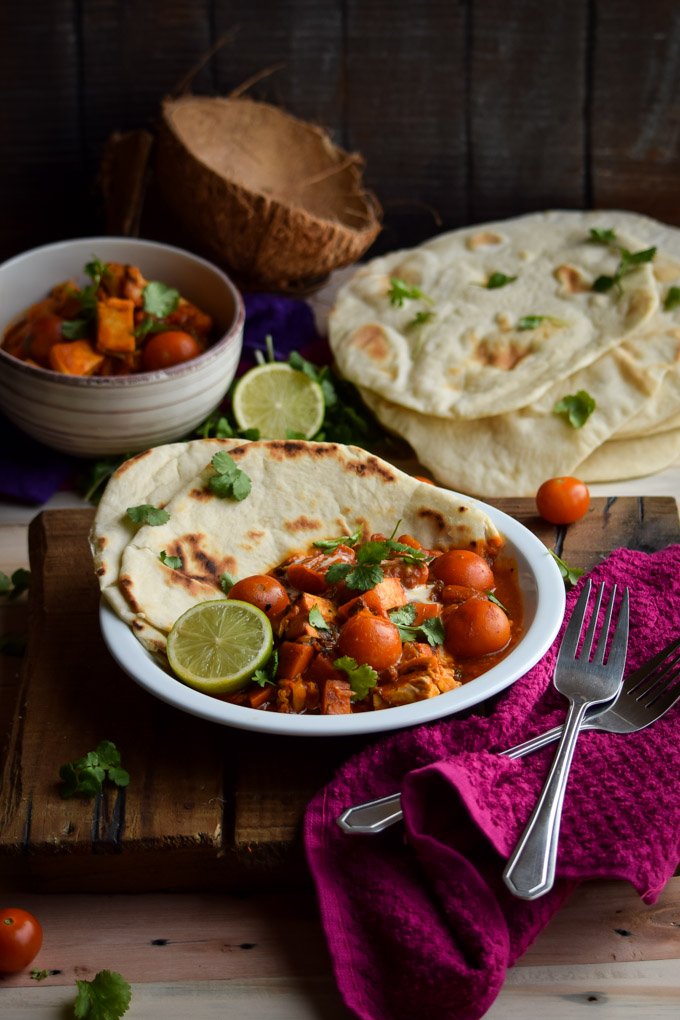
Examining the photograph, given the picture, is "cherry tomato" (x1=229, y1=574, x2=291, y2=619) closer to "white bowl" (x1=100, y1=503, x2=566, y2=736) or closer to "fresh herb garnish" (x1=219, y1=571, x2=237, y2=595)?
"fresh herb garnish" (x1=219, y1=571, x2=237, y2=595)

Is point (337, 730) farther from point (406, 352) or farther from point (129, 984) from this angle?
point (406, 352)

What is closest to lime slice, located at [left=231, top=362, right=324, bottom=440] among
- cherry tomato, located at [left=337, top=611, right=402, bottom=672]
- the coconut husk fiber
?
the coconut husk fiber

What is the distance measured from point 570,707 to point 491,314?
1948 mm

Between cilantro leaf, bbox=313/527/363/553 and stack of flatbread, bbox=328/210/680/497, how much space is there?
0.79 metres

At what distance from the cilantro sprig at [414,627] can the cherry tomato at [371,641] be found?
8 cm

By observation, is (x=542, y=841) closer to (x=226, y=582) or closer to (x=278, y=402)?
(x=226, y=582)

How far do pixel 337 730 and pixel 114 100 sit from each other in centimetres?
339

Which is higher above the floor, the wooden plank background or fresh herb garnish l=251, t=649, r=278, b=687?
the wooden plank background

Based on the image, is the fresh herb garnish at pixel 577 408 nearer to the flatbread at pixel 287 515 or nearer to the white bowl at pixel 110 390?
the flatbread at pixel 287 515

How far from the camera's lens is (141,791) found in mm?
2434

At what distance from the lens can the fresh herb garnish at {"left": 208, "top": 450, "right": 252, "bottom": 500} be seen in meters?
2.88

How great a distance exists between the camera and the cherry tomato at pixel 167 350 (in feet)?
12.2

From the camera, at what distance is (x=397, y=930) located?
217 centimetres

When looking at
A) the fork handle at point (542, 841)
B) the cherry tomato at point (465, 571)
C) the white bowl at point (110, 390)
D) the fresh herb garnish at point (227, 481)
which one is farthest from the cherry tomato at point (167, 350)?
the fork handle at point (542, 841)
